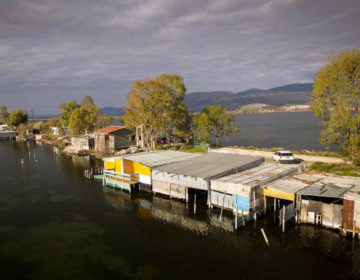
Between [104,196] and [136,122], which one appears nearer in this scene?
[104,196]

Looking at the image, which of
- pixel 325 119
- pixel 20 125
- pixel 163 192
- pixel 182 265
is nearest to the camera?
pixel 182 265

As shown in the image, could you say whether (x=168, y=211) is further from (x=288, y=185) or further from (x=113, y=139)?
(x=113, y=139)

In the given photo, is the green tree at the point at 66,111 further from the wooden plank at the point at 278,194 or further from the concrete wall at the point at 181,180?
the wooden plank at the point at 278,194

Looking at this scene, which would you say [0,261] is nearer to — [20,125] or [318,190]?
[318,190]

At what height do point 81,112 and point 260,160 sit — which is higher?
point 81,112

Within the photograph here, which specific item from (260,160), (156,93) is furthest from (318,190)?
(156,93)

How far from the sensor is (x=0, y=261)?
2303cm

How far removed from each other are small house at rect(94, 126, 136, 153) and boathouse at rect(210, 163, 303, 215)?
48.1 metres

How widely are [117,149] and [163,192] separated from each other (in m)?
41.7

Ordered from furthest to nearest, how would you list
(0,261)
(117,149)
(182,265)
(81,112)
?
(81,112), (117,149), (0,261), (182,265)

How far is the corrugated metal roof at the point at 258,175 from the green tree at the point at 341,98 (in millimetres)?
10876

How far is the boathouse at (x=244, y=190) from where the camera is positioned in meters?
28.3

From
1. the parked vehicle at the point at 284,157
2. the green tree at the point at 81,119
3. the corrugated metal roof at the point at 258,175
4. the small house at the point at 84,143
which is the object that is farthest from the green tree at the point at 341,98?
the green tree at the point at 81,119

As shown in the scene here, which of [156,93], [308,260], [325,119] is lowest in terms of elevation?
[308,260]
